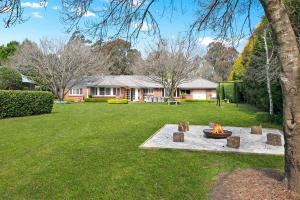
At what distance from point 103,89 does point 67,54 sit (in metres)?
11.1

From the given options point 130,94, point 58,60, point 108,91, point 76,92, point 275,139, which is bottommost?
point 275,139

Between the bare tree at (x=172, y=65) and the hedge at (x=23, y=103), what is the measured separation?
1730cm

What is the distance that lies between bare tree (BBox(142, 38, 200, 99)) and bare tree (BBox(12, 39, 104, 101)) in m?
7.18

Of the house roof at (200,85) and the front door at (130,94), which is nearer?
the front door at (130,94)

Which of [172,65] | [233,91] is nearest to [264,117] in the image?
[233,91]

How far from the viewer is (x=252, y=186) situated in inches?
207

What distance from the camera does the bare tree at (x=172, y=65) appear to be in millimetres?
35469

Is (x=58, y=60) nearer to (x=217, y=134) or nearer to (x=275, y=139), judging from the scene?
(x=217, y=134)

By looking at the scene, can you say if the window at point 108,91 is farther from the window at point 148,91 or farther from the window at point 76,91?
the window at point 148,91

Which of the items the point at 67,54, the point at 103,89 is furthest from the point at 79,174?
the point at 103,89

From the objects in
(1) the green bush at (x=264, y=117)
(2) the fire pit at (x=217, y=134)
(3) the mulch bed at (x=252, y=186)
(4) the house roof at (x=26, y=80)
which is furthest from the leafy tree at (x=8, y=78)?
(3) the mulch bed at (x=252, y=186)

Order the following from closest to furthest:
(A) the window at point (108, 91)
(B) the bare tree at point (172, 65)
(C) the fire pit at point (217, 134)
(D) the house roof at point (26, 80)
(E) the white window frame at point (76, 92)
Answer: (C) the fire pit at point (217, 134)
(B) the bare tree at point (172, 65)
(D) the house roof at point (26, 80)
(A) the window at point (108, 91)
(E) the white window frame at point (76, 92)

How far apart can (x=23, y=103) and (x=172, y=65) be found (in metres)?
20.7

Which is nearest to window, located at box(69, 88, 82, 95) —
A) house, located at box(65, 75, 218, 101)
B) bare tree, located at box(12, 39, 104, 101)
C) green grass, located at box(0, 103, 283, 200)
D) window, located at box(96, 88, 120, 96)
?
house, located at box(65, 75, 218, 101)
